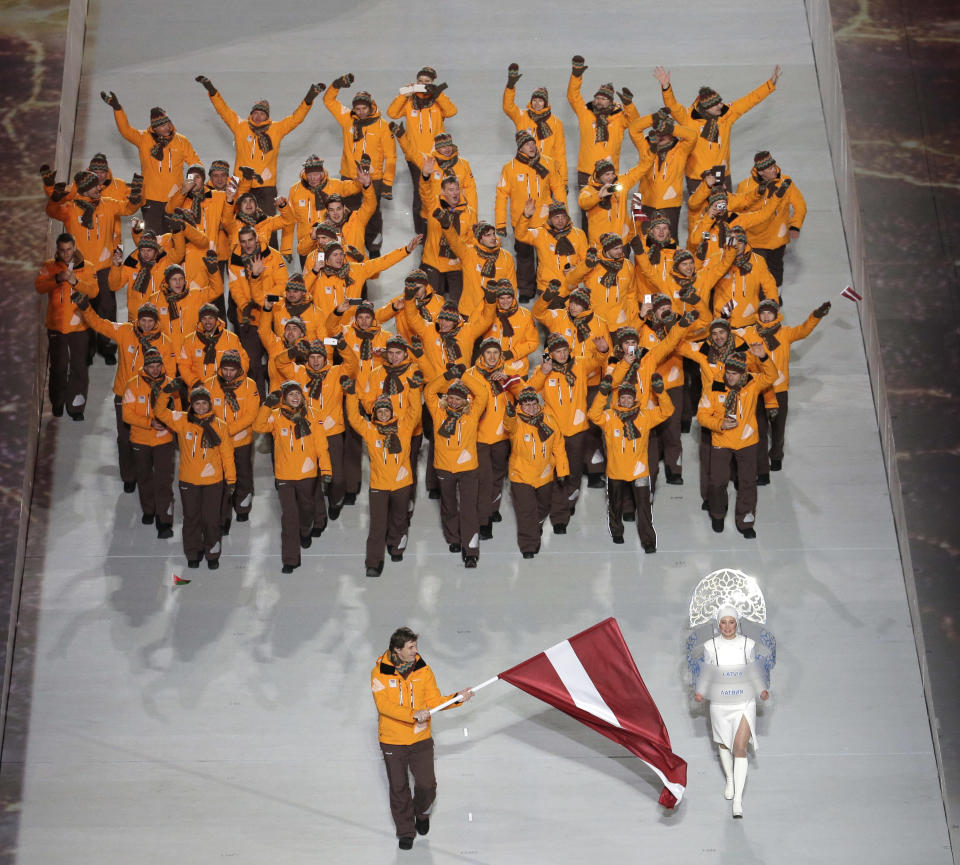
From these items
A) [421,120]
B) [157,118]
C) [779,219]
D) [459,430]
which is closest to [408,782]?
[459,430]

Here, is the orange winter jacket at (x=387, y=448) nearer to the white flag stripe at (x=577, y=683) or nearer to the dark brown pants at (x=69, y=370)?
the white flag stripe at (x=577, y=683)

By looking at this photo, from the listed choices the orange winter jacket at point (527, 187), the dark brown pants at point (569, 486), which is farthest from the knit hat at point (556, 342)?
the orange winter jacket at point (527, 187)

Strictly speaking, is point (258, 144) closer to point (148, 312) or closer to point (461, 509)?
point (148, 312)

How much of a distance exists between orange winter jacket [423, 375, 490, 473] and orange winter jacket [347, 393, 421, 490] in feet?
0.58

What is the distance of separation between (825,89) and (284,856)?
9702 mm

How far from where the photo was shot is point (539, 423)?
13891mm

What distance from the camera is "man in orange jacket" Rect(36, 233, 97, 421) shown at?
15055mm

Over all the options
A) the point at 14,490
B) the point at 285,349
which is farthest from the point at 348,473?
the point at 14,490

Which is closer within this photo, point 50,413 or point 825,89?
point 50,413

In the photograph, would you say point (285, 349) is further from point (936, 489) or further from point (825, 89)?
point (825, 89)

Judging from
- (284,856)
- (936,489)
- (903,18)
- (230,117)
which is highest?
(903,18)

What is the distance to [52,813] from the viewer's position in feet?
42.5

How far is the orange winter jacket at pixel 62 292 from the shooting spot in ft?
49.3

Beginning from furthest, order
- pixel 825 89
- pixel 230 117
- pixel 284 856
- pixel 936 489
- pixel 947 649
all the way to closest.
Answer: pixel 825 89 → pixel 230 117 → pixel 936 489 → pixel 947 649 → pixel 284 856
